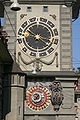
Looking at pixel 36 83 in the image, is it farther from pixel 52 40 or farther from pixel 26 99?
pixel 52 40

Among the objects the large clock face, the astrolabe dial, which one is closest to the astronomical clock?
the large clock face

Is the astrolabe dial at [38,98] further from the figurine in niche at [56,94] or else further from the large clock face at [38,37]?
the large clock face at [38,37]

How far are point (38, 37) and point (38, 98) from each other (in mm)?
5752

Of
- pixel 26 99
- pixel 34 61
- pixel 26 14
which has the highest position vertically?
pixel 26 14

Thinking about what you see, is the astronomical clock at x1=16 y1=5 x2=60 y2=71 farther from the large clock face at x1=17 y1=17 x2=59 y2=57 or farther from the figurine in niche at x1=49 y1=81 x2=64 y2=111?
the figurine in niche at x1=49 y1=81 x2=64 y2=111

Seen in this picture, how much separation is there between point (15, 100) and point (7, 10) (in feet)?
30.0

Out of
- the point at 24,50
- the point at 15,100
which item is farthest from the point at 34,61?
the point at 15,100

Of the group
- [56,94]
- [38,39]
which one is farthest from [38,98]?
[38,39]

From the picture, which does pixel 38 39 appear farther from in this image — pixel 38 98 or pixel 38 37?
pixel 38 98

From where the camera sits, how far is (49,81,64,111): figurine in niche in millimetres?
34688

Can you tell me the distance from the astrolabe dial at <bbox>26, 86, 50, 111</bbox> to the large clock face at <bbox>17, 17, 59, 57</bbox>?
3.30 meters

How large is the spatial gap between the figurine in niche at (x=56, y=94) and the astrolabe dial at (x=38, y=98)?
56 centimetres

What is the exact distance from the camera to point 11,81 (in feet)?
110

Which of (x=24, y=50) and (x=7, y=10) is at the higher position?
(x=7, y=10)
